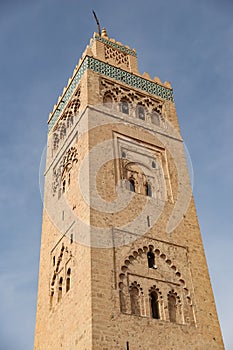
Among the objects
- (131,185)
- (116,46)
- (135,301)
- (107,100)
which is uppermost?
(116,46)

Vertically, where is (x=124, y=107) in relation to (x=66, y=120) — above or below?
below

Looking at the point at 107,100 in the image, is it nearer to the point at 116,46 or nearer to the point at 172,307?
the point at 116,46

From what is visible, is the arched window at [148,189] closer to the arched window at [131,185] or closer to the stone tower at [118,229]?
the stone tower at [118,229]

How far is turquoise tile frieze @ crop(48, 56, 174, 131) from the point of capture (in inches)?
461

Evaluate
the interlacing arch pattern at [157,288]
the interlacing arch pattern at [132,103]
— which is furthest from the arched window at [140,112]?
the interlacing arch pattern at [157,288]

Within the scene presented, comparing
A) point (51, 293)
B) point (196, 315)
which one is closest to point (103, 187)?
point (51, 293)

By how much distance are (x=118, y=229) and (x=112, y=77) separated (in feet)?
15.8

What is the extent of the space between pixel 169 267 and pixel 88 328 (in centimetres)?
227

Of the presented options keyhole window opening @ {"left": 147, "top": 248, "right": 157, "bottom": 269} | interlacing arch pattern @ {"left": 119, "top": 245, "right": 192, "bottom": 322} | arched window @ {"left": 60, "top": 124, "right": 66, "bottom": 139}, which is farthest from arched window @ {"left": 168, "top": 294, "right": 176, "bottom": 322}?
arched window @ {"left": 60, "top": 124, "right": 66, "bottom": 139}

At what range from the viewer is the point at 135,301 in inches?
311

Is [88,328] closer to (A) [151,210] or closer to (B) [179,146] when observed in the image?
(A) [151,210]

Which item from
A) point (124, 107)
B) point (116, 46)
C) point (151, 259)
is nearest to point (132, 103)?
point (124, 107)

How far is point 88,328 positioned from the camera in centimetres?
705

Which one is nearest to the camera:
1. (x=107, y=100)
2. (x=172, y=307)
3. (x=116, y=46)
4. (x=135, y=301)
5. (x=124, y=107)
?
(x=135, y=301)
